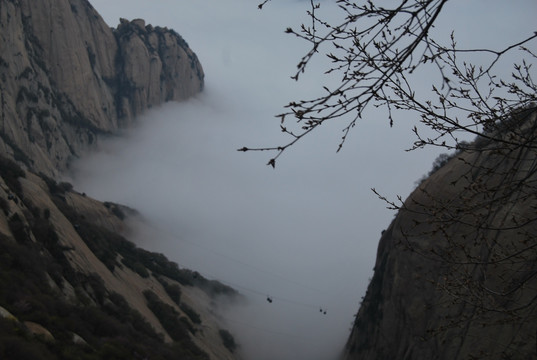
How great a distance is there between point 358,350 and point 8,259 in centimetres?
2242

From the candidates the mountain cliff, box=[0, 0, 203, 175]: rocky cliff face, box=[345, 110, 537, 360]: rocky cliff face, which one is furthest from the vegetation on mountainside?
box=[0, 0, 203, 175]: rocky cliff face

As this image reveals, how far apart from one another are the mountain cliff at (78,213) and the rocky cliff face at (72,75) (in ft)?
1.11

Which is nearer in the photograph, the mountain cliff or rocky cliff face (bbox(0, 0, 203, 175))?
the mountain cliff

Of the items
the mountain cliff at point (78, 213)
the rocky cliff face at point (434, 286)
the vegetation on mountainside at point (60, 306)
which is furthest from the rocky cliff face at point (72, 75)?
the rocky cliff face at point (434, 286)

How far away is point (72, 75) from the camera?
11150 cm

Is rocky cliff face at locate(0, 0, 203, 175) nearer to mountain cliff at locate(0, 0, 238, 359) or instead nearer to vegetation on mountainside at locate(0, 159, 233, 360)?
mountain cliff at locate(0, 0, 238, 359)

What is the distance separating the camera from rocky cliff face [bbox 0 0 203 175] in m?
82.5

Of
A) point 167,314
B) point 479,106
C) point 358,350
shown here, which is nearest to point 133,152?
point 167,314

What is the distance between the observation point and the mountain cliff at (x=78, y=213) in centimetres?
2383

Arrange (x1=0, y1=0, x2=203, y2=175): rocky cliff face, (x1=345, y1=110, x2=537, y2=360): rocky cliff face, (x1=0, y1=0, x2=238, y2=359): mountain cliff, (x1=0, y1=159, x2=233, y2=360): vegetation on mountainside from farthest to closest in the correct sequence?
→ (x1=0, y1=0, x2=203, y2=175): rocky cliff face < (x1=0, y1=0, x2=238, y2=359): mountain cliff < (x1=0, y1=159, x2=233, y2=360): vegetation on mountainside < (x1=345, y1=110, x2=537, y2=360): rocky cliff face

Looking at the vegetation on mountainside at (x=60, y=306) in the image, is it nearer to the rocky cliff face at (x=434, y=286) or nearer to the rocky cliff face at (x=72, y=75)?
the rocky cliff face at (x=434, y=286)

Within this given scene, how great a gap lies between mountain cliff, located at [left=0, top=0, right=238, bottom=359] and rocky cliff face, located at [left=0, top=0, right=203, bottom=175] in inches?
13.4

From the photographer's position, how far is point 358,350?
32.9 metres

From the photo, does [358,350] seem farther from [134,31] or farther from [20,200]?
[134,31]
